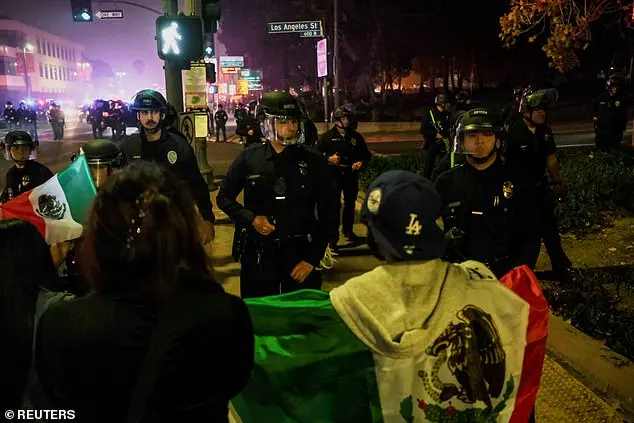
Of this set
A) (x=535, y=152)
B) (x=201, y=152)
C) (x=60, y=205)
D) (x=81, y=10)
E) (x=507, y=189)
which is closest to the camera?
(x=60, y=205)

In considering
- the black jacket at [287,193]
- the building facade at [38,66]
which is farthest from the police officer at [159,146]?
the building facade at [38,66]

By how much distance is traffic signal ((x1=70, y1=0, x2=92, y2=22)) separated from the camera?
1922 cm

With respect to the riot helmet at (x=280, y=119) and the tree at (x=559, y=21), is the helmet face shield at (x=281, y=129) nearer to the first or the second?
the riot helmet at (x=280, y=119)

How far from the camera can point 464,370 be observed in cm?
207

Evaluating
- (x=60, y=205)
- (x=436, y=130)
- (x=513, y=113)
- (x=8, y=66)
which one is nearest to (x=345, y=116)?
(x=513, y=113)

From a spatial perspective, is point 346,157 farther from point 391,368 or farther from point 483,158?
point 391,368

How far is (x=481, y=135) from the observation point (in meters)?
3.85

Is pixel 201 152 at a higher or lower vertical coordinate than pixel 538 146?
lower

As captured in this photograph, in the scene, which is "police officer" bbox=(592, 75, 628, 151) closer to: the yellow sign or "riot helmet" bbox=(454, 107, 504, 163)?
"riot helmet" bbox=(454, 107, 504, 163)

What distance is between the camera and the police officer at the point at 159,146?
5012mm

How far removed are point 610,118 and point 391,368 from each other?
1151cm

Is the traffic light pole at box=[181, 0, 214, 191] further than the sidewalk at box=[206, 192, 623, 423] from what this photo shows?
Yes

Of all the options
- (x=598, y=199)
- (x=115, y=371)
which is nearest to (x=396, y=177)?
(x=115, y=371)

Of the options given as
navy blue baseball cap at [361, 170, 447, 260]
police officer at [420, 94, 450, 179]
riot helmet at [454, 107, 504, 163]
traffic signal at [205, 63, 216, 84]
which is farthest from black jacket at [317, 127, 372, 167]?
navy blue baseball cap at [361, 170, 447, 260]
